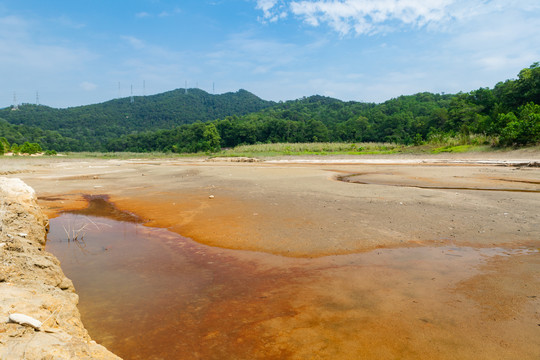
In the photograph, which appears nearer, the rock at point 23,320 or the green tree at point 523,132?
the rock at point 23,320

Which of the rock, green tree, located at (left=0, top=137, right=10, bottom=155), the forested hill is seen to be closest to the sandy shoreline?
the rock

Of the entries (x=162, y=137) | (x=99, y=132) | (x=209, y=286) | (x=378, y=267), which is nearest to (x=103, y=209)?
(x=209, y=286)

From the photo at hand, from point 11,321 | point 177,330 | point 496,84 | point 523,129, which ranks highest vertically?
point 496,84

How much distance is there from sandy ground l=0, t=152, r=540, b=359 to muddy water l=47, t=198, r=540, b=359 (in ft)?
0.07

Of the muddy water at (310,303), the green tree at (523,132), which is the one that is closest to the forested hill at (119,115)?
the muddy water at (310,303)

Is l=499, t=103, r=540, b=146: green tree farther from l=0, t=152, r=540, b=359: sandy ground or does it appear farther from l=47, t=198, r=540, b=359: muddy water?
l=47, t=198, r=540, b=359: muddy water

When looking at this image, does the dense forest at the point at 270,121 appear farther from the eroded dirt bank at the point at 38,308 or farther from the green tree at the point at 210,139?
the eroded dirt bank at the point at 38,308

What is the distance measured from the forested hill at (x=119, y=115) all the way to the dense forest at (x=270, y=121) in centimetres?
38

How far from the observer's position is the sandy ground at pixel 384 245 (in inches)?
123

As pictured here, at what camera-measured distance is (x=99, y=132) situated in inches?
4852

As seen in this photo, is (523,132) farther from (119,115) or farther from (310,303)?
(119,115)

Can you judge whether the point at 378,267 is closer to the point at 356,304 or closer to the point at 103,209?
the point at 356,304

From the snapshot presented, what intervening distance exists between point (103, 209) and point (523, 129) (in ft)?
93.3

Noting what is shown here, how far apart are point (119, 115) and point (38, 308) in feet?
524
